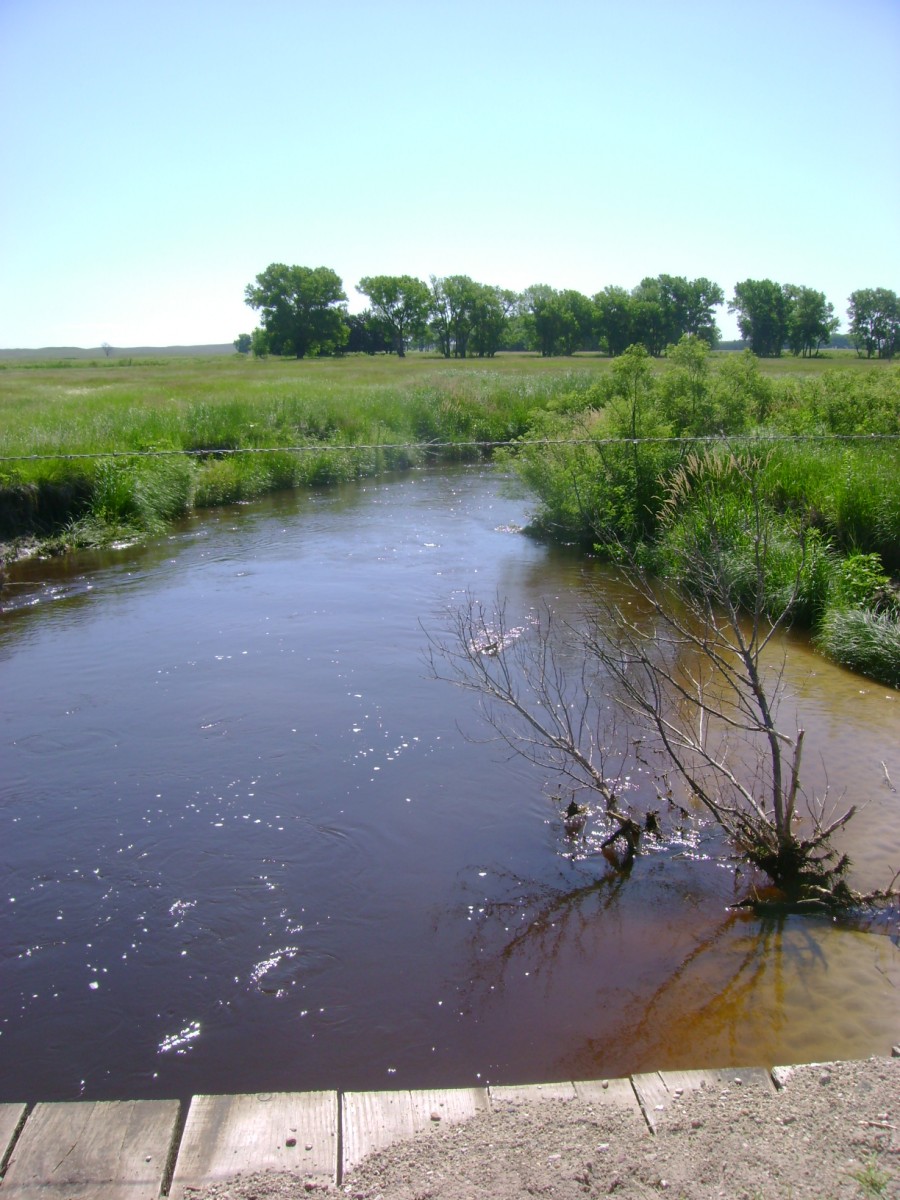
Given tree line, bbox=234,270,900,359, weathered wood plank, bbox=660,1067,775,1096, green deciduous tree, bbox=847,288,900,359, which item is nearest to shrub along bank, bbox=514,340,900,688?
weathered wood plank, bbox=660,1067,775,1096

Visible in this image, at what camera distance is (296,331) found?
85.6 m

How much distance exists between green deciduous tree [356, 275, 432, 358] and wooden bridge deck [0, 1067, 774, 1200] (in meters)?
89.9

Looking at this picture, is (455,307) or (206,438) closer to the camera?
(206,438)

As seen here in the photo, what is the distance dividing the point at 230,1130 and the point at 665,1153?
167cm

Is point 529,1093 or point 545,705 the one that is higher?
point 545,705

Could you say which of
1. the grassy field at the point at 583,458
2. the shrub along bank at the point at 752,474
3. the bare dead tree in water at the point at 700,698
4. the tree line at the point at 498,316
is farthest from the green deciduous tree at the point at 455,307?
the bare dead tree in water at the point at 700,698

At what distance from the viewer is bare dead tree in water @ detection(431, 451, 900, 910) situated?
552cm

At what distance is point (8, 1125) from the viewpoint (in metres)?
3.63

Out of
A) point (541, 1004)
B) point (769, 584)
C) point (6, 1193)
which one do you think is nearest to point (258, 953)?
point (541, 1004)

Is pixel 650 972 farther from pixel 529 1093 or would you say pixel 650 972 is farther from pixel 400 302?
pixel 400 302

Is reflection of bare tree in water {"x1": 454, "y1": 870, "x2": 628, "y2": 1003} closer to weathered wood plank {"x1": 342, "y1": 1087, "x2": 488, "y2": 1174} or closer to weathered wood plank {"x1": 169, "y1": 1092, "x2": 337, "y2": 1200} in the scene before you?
weathered wood plank {"x1": 342, "y1": 1087, "x2": 488, "y2": 1174}

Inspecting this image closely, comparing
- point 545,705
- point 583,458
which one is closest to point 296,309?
point 583,458

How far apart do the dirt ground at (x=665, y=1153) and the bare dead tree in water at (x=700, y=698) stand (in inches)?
78.2

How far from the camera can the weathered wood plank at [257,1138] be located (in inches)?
133
